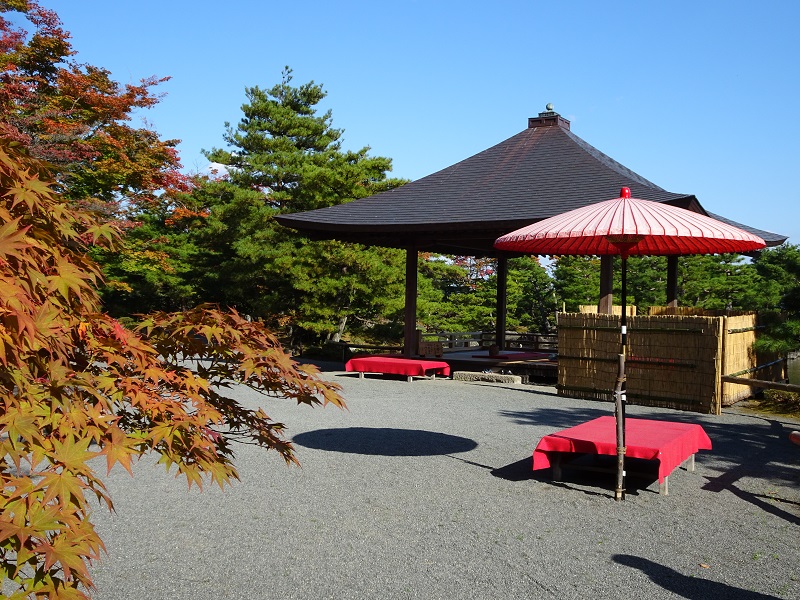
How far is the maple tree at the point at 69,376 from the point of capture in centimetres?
178

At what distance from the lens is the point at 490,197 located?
1385 centimetres

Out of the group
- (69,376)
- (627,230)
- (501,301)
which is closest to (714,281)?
(501,301)

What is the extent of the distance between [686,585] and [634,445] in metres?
1.99

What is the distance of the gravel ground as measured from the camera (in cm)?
381

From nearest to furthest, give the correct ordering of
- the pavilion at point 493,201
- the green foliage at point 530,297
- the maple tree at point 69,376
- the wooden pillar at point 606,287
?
the maple tree at point 69,376
the wooden pillar at point 606,287
the pavilion at point 493,201
the green foliage at point 530,297

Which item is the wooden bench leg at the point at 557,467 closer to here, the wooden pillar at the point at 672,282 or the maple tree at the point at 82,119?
the wooden pillar at the point at 672,282

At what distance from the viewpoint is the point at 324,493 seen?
5.59 m

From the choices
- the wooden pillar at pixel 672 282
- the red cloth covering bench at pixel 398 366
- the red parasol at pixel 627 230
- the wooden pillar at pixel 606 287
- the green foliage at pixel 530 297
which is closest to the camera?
the red parasol at pixel 627 230

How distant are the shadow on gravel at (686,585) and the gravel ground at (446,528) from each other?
1 cm

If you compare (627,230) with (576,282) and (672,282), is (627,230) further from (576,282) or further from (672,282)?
(576,282)

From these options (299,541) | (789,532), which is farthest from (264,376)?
(789,532)

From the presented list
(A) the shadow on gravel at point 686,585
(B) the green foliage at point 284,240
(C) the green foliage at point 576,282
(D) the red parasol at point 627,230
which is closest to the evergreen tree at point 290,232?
(B) the green foliage at point 284,240

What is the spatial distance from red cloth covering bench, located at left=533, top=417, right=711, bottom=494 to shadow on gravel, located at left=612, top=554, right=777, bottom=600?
1537 mm

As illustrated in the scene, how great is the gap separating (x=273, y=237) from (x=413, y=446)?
43.0 feet
